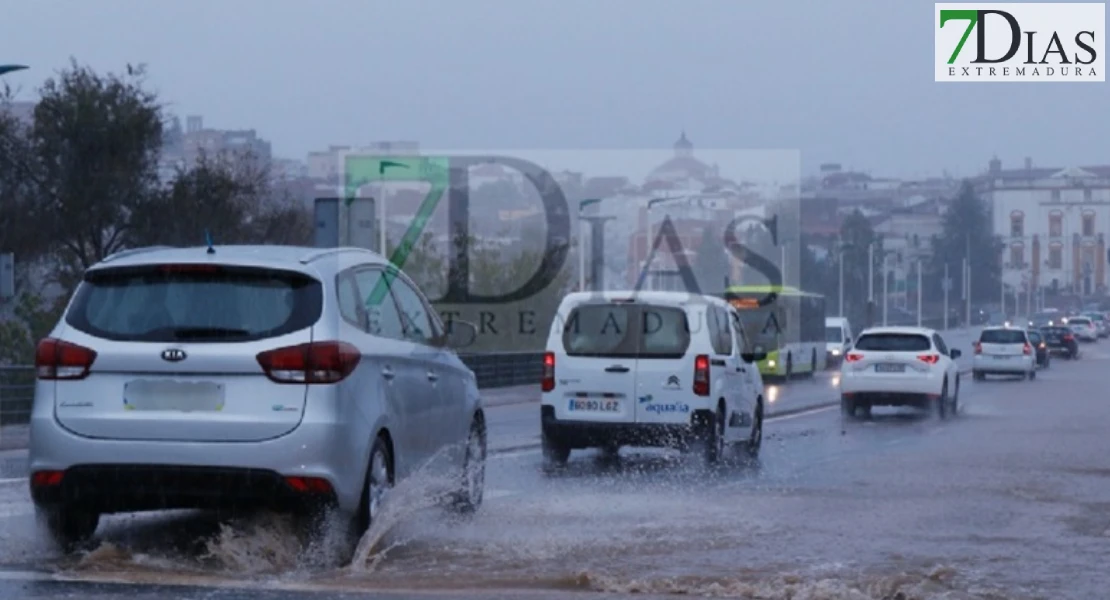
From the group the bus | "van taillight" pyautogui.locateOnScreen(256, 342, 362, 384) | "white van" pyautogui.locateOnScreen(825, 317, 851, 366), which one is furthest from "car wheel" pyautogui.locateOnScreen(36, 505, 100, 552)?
"white van" pyautogui.locateOnScreen(825, 317, 851, 366)

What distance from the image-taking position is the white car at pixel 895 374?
3027 cm

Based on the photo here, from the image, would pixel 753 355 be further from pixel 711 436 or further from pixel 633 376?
pixel 633 376

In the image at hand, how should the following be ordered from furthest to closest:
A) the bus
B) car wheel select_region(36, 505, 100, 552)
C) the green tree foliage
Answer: the bus, the green tree foliage, car wheel select_region(36, 505, 100, 552)

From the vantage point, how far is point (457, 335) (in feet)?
40.3

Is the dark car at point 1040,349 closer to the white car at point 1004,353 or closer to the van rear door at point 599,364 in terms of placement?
the white car at point 1004,353

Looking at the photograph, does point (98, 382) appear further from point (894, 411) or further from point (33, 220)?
point (33, 220)

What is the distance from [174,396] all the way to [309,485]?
85 centimetres

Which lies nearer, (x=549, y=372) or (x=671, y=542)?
(x=671, y=542)

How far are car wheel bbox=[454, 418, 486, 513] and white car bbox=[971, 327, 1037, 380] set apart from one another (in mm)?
39527

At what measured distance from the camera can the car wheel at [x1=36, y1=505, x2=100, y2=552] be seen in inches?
395

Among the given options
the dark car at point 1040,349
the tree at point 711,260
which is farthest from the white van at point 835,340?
the tree at point 711,260

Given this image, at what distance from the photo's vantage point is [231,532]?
1003 centimetres

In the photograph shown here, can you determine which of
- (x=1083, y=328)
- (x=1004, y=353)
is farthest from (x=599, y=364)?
(x=1083, y=328)

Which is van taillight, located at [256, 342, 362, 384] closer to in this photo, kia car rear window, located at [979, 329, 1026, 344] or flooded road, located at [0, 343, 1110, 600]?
flooded road, located at [0, 343, 1110, 600]
